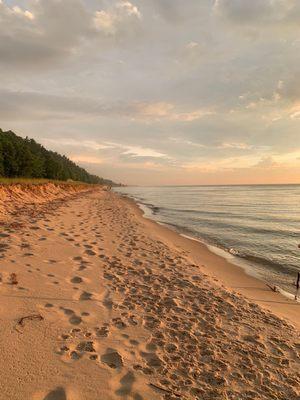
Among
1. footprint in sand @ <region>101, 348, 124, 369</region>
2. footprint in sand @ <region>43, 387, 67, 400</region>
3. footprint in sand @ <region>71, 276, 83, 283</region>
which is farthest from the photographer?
footprint in sand @ <region>71, 276, 83, 283</region>

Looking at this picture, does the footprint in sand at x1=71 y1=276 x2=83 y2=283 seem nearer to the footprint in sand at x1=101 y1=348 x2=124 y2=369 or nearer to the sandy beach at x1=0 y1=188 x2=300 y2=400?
the sandy beach at x1=0 y1=188 x2=300 y2=400

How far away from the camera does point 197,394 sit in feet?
11.8

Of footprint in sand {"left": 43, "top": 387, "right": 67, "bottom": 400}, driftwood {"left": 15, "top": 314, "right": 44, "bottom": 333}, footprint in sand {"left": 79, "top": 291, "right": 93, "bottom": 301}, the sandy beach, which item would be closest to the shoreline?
the sandy beach

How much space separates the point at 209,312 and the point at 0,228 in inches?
371

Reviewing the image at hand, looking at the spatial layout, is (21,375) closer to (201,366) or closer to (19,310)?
(19,310)

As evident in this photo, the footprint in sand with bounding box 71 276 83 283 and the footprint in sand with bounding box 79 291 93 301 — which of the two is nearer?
the footprint in sand with bounding box 79 291 93 301

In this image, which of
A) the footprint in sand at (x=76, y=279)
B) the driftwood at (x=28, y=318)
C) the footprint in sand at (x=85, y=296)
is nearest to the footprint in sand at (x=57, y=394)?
the driftwood at (x=28, y=318)

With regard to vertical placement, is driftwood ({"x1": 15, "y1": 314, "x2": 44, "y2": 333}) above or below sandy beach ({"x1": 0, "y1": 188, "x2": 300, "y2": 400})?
above

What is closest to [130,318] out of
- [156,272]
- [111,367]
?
[111,367]

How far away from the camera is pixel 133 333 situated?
498cm

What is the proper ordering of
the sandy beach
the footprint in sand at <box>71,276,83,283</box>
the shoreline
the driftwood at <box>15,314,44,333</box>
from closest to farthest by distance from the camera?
the sandy beach → the driftwood at <box>15,314,44,333</box> → the footprint in sand at <box>71,276,83,283</box> → the shoreline

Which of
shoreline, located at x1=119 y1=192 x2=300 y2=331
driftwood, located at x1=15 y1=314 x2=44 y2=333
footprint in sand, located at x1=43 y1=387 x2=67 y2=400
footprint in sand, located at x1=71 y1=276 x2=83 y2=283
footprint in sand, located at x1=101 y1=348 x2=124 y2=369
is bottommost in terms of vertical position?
shoreline, located at x1=119 y1=192 x2=300 y2=331

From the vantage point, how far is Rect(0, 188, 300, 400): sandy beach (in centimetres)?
367

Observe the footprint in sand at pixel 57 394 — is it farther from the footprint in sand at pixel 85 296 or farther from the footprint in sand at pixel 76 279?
the footprint in sand at pixel 76 279
